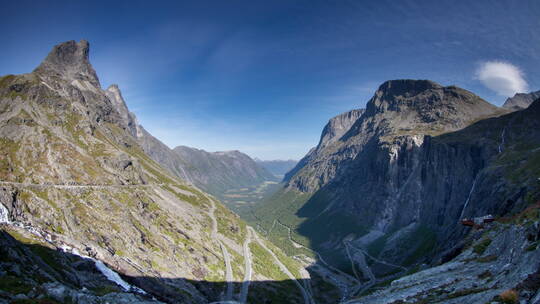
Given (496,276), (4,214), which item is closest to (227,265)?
(4,214)

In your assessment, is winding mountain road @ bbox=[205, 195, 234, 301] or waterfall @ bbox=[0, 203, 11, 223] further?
winding mountain road @ bbox=[205, 195, 234, 301]

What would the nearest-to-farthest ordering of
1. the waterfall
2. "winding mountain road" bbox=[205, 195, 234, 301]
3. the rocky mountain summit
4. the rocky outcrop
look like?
the rocky outcrop < the rocky mountain summit < the waterfall < "winding mountain road" bbox=[205, 195, 234, 301]

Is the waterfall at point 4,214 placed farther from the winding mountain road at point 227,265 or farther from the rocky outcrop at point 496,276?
the rocky outcrop at point 496,276

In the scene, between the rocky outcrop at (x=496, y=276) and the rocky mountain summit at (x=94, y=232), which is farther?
the rocky mountain summit at (x=94, y=232)

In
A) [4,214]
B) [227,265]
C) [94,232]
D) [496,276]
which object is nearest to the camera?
[496,276]

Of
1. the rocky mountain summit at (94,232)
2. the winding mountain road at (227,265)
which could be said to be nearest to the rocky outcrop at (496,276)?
the rocky mountain summit at (94,232)

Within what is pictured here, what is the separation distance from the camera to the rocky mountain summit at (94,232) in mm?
58688

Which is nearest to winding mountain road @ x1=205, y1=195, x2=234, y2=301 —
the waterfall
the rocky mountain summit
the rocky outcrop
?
the rocky mountain summit

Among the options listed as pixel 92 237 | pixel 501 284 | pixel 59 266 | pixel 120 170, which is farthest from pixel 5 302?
pixel 120 170

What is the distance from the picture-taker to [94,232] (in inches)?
3996

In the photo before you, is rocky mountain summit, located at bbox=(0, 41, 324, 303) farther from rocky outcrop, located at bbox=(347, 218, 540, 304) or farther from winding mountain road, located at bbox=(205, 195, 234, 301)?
rocky outcrop, located at bbox=(347, 218, 540, 304)

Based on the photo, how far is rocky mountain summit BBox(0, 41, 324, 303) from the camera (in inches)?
2311

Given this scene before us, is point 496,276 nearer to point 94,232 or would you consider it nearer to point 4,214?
point 4,214

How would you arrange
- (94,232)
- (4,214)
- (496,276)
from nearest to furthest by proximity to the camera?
(496,276)
(4,214)
(94,232)
